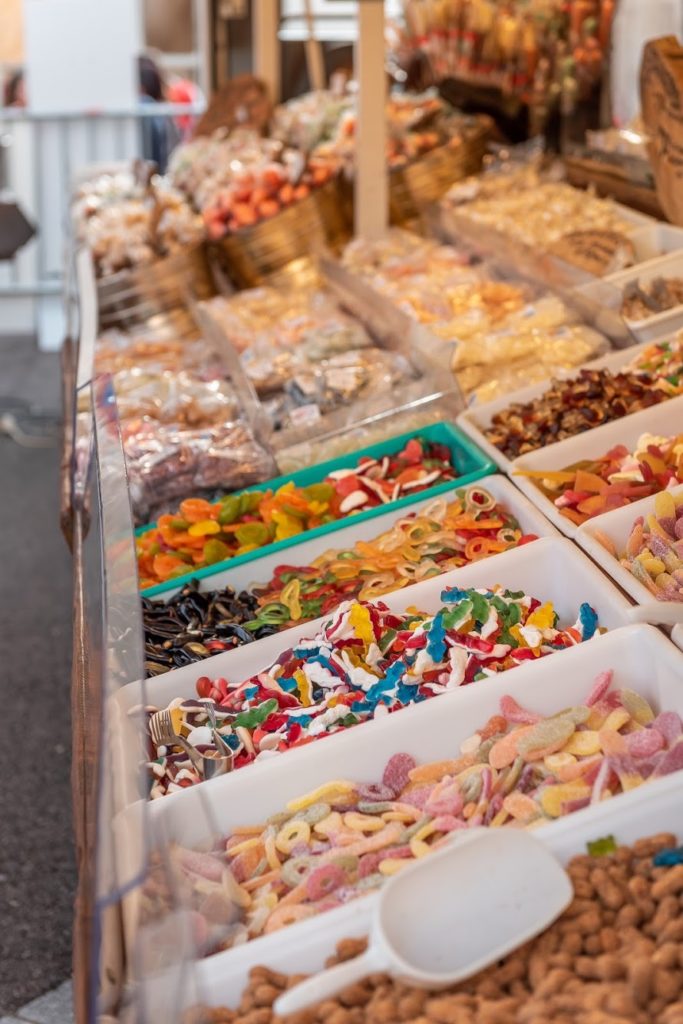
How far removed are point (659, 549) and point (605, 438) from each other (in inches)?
21.5

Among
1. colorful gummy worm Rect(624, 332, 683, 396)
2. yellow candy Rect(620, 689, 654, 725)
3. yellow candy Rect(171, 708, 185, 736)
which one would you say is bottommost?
yellow candy Rect(171, 708, 185, 736)

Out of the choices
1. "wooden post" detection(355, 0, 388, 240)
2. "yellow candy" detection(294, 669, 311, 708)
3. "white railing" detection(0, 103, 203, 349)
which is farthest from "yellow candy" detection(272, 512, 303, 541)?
"white railing" detection(0, 103, 203, 349)

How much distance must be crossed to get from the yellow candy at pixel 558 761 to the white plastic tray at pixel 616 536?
33cm

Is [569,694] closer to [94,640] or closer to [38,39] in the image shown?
[94,640]

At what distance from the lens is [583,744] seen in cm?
154

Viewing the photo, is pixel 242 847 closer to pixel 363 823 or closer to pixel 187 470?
pixel 363 823

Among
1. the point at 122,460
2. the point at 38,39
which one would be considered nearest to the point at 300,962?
the point at 122,460

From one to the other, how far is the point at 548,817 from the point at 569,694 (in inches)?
10.4

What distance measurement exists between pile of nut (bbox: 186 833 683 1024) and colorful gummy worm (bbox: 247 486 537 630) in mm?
797

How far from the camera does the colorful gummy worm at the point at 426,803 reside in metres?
1.38

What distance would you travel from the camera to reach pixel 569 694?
1.65 m

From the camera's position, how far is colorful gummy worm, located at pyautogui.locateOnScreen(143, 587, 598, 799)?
1.67 metres

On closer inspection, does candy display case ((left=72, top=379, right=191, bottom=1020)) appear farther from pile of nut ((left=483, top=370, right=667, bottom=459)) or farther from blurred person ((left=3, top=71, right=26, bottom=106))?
blurred person ((left=3, top=71, right=26, bottom=106))

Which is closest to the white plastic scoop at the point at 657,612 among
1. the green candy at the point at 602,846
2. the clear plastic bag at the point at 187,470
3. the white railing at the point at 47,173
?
the green candy at the point at 602,846
